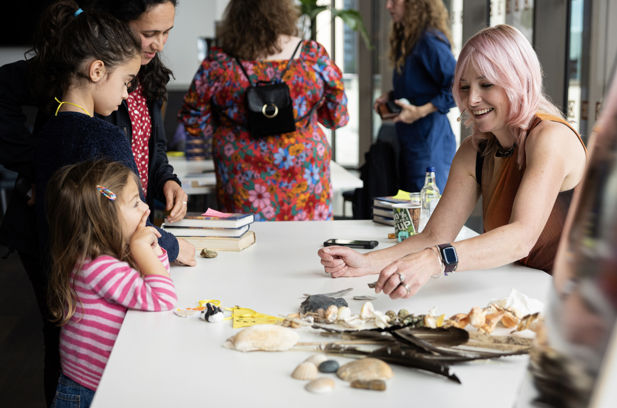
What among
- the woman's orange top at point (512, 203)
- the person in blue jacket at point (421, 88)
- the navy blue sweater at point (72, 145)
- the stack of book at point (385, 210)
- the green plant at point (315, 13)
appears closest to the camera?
the navy blue sweater at point (72, 145)

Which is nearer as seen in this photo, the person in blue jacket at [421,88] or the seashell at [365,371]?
the seashell at [365,371]

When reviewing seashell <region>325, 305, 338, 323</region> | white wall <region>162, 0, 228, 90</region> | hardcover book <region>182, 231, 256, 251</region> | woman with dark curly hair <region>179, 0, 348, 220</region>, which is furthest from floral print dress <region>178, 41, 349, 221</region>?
white wall <region>162, 0, 228, 90</region>

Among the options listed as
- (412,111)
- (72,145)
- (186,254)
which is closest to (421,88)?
(412,111)

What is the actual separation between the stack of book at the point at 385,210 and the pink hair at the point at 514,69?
2.35 ft

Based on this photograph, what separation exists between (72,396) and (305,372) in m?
0.68

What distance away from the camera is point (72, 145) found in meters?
1.70

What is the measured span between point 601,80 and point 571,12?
0.62 meters

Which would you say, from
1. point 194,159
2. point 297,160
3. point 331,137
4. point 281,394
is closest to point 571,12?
point 297,160

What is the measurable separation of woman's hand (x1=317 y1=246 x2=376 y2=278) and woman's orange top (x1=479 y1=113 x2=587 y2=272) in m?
0.44

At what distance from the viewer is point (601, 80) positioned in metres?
3.33

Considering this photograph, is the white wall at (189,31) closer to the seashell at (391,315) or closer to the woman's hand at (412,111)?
the woman's hand at (412,111)

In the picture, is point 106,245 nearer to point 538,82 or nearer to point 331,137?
point 538,82

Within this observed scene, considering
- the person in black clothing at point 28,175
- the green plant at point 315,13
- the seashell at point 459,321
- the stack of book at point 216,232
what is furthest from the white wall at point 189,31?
the seashell at point 459,321

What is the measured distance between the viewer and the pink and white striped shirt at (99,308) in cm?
145
